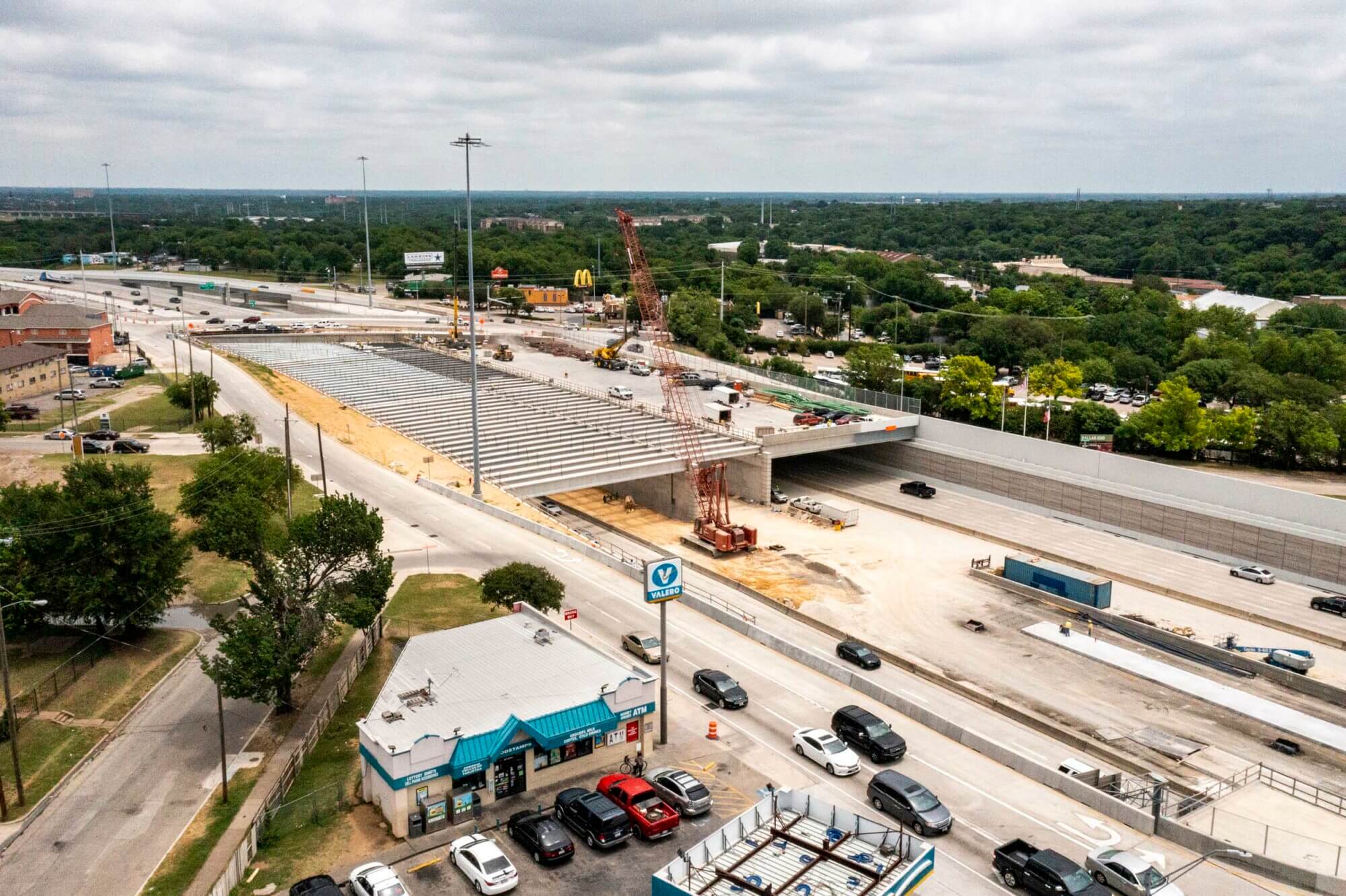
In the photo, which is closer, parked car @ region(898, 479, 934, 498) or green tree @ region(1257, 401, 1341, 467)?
green tree @ region(1257, 401, 1341, 467)

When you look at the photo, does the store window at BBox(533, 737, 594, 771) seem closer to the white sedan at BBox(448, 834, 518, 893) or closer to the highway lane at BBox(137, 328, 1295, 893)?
the white sedan at BBox(448, 834, 518, 893)

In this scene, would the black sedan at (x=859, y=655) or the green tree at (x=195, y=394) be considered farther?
the green tree at (x=195, y=394)

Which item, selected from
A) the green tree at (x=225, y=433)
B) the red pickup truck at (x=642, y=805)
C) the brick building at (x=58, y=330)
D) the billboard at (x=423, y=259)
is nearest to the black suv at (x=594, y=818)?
the red pickup truck at (x=642, y=805)

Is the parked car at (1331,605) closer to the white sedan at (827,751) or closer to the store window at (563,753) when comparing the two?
the white sedan at (827,751)

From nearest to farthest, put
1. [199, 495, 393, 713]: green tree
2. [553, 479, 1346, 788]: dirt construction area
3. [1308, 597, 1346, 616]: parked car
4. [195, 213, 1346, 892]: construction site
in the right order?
[199, 495, 393, 713]: green tree → [195, 213, 1346, 892]: construction site → [553, 479, 1346, 788]: dirt construction area → [1308, 597, 1346, 616]: parked car

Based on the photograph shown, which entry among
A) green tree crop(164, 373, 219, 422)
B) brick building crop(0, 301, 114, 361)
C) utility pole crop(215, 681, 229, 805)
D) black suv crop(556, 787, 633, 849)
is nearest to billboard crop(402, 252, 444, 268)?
brick building crop(0, 301, 114, 361)

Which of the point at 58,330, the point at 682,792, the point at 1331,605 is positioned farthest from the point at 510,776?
the point at 58,330

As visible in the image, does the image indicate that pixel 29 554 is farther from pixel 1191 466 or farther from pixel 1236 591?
pixel 1191 466
